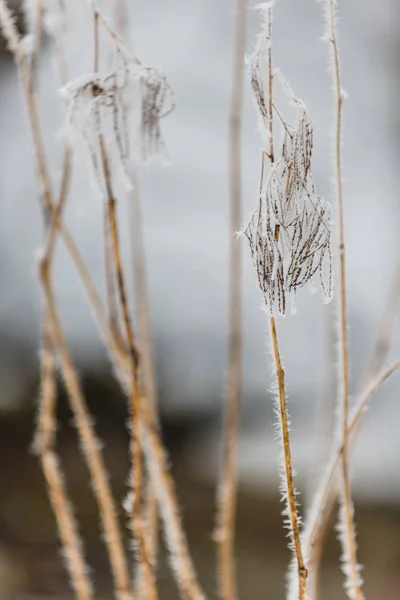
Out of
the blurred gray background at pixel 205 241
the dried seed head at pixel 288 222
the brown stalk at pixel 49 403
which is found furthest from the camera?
the blurred gray background at pixel 205 241

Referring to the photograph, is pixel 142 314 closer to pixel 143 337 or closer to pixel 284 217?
pixel 143 337

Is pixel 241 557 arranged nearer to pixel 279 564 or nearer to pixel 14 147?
pixel 279 564

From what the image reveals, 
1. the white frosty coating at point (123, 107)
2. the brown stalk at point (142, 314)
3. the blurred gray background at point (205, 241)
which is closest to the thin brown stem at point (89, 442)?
the brown stalk at point (142, 314)

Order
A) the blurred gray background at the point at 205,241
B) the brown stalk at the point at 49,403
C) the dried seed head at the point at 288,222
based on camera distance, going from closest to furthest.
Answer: the dried seed head at the point at 288,222
the brown stalk at the point at 49,403
the blurred gray background at the point at 205,241

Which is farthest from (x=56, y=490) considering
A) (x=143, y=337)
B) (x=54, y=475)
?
(x=143, y=337)

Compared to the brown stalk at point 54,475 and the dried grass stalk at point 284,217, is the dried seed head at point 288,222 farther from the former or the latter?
the brown stalk at point 54,475

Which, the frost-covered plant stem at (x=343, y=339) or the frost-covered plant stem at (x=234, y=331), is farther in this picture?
the frost-covered plant stem at (x=234, y=331)
